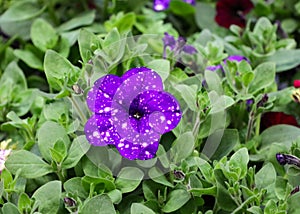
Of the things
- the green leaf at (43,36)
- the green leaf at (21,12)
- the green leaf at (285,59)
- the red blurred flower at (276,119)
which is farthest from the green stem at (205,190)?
the green leaf at (21,12)

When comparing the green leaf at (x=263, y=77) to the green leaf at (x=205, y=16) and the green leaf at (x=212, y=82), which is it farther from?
the green leaf at (x=205, y=16)

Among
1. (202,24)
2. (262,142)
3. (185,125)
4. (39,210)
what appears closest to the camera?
(39,210)

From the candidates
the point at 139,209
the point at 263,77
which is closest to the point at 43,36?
the point at 263,77

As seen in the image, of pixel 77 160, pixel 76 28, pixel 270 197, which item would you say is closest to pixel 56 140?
pixel 77 160

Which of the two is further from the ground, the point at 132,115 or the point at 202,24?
the point at 132,115

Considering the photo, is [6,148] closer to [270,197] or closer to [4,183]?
[4,183]
